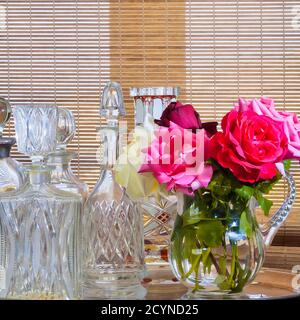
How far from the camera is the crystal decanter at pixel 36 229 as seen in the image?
1.20 m

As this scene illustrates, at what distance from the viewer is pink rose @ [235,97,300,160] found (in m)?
1.19

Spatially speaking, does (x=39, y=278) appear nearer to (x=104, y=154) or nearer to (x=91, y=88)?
(x=104, y=154)

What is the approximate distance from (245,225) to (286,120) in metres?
0.17

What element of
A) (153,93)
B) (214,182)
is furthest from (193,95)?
(214,182)

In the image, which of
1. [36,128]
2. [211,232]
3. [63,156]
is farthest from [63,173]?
[211,232]

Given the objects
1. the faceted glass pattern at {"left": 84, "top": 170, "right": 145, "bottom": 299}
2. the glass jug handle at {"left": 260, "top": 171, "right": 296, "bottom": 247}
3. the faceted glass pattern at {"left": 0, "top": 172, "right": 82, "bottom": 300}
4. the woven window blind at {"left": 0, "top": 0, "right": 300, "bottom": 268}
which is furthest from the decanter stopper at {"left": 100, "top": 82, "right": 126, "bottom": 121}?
the woven window blind at {"left": 0, "top": 0, "right": 300, "bottom": 268}

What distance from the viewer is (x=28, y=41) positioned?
3.63m

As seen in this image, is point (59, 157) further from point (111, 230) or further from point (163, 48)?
point (163, 48)

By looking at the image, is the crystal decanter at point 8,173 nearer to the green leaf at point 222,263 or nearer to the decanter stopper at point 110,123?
the decanter stopper at point 110,123

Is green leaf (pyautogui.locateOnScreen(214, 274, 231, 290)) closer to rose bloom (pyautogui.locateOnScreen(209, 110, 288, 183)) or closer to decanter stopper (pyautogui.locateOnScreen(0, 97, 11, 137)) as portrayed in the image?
rose bloom (pyautogui.locateOnScreen(209, 110, 288, 183))

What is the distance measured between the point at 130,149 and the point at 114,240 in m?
0.17

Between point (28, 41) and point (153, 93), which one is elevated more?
point (28, 41)

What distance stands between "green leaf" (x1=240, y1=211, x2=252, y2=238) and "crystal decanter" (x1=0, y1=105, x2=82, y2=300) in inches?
10.3

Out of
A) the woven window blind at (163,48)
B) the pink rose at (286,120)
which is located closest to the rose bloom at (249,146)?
the pink rose at (286,120)
